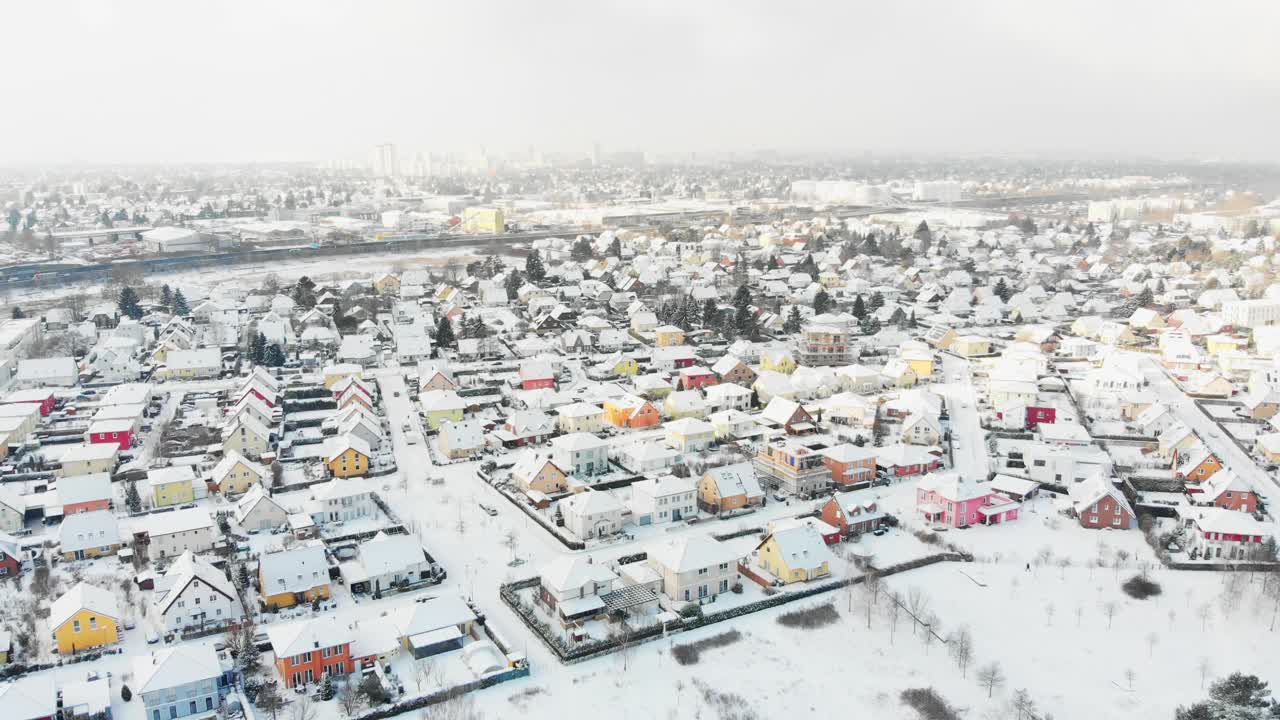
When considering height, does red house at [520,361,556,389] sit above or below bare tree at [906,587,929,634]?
above

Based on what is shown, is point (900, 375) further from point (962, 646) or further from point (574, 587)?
point (574, 587)

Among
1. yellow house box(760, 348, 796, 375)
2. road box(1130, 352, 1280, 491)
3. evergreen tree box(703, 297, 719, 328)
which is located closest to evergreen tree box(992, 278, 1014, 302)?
road box(1130, 352, 1280, 491)

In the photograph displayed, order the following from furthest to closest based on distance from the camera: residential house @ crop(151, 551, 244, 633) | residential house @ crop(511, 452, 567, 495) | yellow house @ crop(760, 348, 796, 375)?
yellow house @ crop(760, 348, 796, 375), residential house @ crop(511, 452, 567, 495), residential house @ crop(151, 551, 244, 633)

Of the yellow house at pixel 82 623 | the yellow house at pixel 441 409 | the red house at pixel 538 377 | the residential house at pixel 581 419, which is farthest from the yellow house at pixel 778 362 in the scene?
the yellow house at pixel 82 623

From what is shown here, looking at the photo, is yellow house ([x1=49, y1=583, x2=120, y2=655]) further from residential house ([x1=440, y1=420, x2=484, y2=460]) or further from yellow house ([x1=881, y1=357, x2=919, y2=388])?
yellow house ([x1=881, y1=357, x2=919, y2=388])

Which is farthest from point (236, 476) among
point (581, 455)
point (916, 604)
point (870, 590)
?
point (916, 604)

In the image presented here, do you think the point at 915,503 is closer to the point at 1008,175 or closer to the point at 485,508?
the point at 485,508
